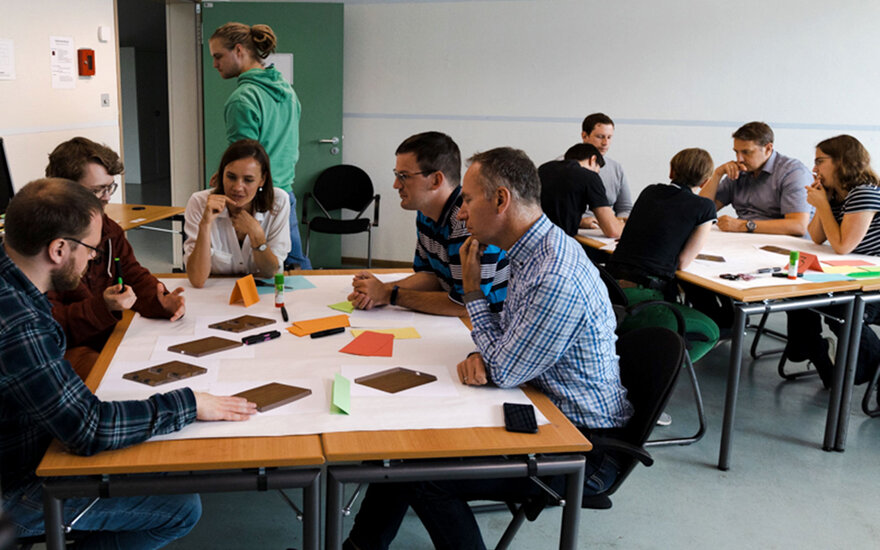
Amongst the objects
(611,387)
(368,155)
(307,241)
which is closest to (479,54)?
(368,155)

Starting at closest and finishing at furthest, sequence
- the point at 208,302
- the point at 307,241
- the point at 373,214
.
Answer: the point at 208,302, the point at 307,241, the point at 373,214

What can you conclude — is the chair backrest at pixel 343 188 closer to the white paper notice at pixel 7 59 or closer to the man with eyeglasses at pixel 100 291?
the white paper notice at pixel 7 59

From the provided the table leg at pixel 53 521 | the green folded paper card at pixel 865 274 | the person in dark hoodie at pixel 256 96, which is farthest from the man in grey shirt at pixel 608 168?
the table leg at pixel 53 521

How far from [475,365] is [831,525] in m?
1.60

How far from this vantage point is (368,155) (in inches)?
250

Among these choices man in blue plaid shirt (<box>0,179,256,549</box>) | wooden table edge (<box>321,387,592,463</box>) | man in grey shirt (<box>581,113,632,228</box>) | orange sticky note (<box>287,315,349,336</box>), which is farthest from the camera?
man in grey shirt (<box>581,113,632,228</box>)

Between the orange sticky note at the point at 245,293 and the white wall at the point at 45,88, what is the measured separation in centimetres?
257

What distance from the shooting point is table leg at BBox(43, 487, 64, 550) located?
1.50m

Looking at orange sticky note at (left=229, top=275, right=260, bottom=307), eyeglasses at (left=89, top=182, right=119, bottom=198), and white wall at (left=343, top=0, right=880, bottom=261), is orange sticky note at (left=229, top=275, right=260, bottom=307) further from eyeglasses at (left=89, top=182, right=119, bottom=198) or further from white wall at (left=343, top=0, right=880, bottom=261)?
white wall at (left=343, top=0, right=880, bottom=261)

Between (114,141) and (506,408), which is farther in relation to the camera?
(114,141)

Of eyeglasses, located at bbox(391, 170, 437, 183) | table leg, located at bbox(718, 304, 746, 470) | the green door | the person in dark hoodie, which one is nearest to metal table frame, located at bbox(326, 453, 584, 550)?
eyeglasses, located at bbox(391, 170, 437, 183)

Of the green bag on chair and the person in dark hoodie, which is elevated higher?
the person in dark hoodie

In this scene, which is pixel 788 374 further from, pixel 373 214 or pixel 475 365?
pixel 373 214

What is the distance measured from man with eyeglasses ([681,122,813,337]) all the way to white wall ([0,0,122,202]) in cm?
394
